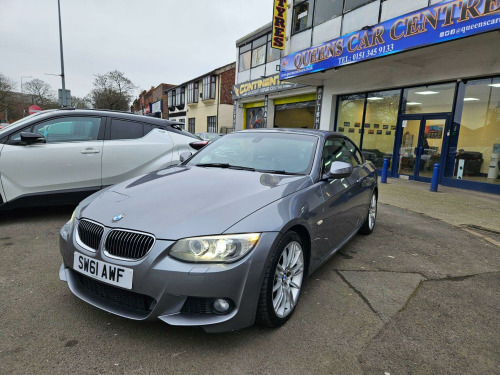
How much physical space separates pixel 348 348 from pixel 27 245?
3.63 m

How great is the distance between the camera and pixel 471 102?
9438 millimetres

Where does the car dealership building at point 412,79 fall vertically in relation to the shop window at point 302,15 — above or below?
below

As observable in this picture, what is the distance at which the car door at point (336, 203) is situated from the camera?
2.94 metres

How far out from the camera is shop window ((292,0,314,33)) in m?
13.8

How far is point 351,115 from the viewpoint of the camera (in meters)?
13.4

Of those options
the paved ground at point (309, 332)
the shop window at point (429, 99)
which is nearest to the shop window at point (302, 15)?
the shop window at point (429, 99)

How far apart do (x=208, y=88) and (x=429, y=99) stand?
2319cm

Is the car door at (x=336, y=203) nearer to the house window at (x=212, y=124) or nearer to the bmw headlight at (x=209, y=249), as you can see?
Result: the bmw headlight at (x=209, y=249)

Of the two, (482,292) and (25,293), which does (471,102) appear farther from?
(25,293)

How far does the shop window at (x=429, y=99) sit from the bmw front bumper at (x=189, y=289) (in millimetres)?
10413

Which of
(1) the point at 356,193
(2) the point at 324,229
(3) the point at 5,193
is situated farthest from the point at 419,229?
(3) the point at 5,193

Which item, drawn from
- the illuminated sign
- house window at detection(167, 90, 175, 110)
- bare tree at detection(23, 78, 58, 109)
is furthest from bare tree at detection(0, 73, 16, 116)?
the illuminated sign

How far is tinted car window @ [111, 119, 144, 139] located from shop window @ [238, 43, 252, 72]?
16.8 m

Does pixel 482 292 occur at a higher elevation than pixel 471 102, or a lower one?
lower
